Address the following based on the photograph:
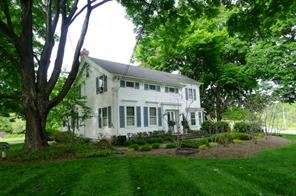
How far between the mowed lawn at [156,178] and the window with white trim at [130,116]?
409 inches

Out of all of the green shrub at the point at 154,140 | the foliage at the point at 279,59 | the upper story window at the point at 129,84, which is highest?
the foliage at the point at 279,59

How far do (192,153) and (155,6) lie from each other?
6.57 m

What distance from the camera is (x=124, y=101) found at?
1908 centimetres

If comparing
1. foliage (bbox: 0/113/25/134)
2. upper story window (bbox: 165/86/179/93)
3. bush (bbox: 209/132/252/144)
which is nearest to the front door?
upper story window (bbox: 165/86/179/93)

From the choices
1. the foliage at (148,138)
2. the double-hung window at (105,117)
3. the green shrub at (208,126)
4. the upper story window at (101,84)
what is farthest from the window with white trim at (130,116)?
the green shrub at (208,126)

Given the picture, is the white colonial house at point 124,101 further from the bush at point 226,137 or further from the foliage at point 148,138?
the bush at point 226,137

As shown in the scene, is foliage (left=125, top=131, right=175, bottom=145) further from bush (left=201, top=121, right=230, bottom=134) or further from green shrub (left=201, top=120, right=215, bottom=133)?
green shrub (left=201, top=120, right=215, bottom=133)

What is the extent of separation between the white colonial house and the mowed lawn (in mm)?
10180

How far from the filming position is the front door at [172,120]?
70.9 ft

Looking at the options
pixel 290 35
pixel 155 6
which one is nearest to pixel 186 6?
pixel 155 6

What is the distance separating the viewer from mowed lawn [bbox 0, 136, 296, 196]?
5430mm

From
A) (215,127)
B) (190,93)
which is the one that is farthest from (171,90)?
(215,127)

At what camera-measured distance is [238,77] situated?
30172mm

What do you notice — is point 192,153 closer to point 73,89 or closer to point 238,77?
point 73,89
